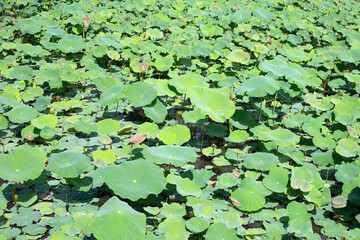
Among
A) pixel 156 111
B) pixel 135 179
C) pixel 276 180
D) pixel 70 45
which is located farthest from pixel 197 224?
pixel 70 45

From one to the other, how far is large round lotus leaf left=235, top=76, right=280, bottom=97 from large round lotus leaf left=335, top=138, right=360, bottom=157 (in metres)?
0.78

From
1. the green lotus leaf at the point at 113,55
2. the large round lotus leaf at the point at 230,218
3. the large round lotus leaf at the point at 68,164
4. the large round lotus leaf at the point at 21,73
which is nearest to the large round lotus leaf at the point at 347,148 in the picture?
the large round lotus leaf at the point at 230,218

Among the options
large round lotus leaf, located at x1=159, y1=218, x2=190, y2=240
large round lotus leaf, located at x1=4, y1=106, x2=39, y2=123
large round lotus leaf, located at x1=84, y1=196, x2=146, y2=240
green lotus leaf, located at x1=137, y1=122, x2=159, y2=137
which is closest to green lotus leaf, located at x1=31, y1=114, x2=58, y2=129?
large round lotus leaf, located at x1=4, y1=106, x2=39, y2=123

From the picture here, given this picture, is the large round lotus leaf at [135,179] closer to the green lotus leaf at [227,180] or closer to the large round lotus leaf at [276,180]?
the green lotus leaf at [227,180]

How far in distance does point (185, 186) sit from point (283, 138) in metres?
1.06

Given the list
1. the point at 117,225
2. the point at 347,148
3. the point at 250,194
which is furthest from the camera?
the point at 347,148

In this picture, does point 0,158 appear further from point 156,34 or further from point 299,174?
point 156,34

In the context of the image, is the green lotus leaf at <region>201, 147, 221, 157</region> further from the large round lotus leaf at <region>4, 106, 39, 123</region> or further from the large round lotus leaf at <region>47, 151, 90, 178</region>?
the large round lotus leaf at <region>4, 106, 39, 123</region>

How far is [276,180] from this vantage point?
2.92 m

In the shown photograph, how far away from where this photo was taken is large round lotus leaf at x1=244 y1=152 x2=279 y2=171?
3.02 metres

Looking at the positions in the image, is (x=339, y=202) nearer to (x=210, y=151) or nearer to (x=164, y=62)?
(x=210, y=151)

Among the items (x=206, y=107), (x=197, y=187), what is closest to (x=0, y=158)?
(x=197, y=187)

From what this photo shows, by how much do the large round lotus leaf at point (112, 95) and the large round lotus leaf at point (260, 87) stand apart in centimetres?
119

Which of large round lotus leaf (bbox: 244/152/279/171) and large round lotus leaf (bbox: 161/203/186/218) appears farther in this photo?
large round lotus leaf (bbox: 244/152/279/171)
